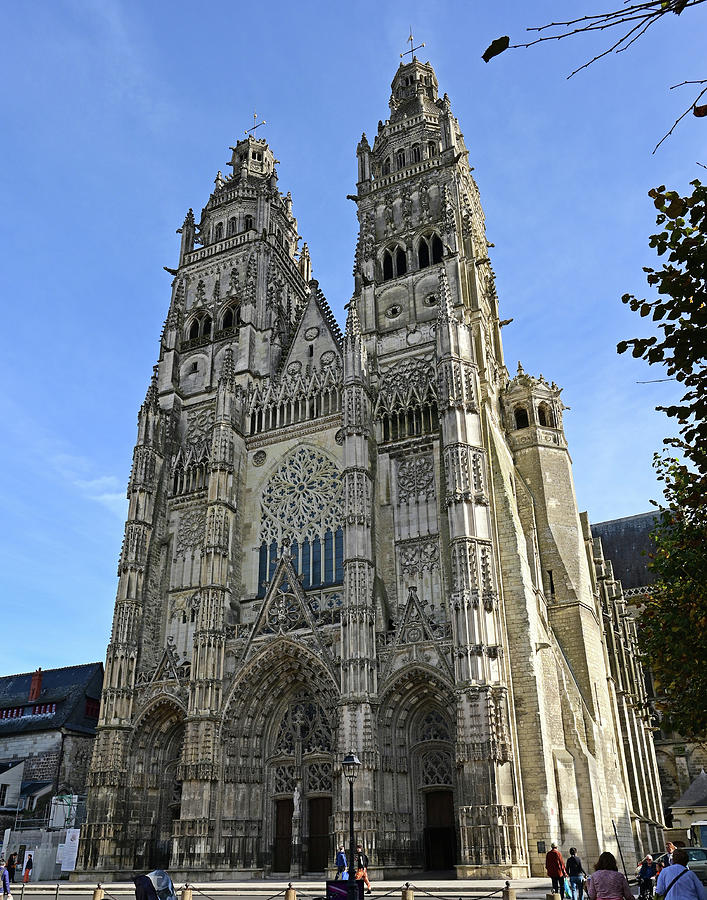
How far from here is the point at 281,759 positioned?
27.8 m

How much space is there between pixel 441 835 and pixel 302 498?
13.7m

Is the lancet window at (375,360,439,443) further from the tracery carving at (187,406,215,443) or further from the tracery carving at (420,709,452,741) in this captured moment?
the tracery carving at (420,709,452,741)

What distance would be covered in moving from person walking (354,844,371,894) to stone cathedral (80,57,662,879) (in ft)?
5.24

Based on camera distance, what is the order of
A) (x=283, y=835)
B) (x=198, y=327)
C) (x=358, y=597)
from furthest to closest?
(x=198, y=327) < (x=283, y=835) < (x=358, y=597)

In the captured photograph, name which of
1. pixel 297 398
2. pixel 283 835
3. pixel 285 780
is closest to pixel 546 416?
pixel 297 398

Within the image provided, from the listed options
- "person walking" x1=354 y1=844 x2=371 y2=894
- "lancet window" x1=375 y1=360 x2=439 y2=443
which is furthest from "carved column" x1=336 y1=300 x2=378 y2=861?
"person walking" x1=354 y1=844 x2=371 y2=894

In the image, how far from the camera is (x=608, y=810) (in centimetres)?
2559

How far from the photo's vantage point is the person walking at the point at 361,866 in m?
16.9

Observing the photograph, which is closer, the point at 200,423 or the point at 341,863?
the point at 341,863

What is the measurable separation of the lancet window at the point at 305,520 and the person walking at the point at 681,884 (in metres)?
22.3

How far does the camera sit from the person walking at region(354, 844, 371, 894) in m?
16.9

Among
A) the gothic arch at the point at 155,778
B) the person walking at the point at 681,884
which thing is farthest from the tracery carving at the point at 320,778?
the person walking at the point at 681,884

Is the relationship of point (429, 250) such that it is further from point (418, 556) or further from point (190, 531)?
point (190, 531)

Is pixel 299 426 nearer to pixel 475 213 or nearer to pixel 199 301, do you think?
pixel 199 301
